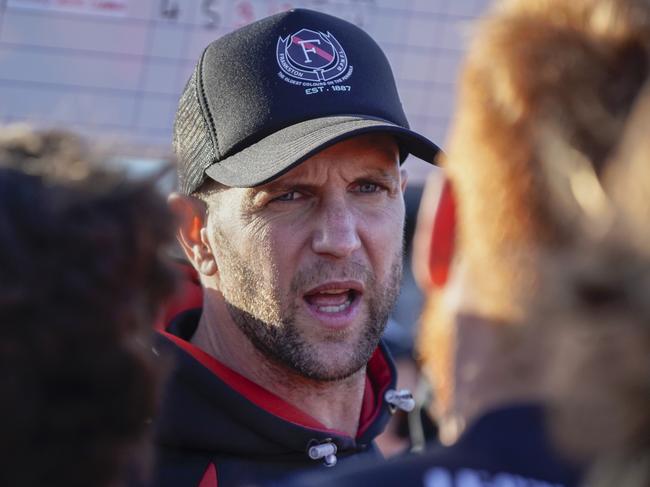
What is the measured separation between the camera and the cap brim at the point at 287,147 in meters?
2.47

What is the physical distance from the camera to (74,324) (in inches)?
46.0

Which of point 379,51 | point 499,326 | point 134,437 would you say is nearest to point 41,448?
point 134,437

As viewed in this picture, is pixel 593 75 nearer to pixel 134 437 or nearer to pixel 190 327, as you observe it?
pixel 134 437

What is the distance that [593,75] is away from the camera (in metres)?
1.29

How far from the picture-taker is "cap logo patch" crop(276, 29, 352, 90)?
261 cm

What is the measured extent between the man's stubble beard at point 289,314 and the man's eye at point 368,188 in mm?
206

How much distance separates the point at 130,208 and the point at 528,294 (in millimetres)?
502

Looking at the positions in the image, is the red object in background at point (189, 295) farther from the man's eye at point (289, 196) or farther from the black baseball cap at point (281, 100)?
the man's eye at point (289, 196)

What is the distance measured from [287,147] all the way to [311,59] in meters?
0.27

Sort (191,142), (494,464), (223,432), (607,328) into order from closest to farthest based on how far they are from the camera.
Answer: (607,328), (494,464), (223,432), (191,142)

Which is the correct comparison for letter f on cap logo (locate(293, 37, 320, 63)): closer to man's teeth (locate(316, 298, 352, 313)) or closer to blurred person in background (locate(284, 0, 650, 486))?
man's teeth (locate(316, 298, 352, 313))

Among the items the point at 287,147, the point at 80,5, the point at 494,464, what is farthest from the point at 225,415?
the point at 80,5

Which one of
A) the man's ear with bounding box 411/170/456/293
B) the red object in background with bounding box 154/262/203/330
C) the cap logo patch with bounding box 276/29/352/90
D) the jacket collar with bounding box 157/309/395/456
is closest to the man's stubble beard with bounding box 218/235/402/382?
the jacket collar with bounding box 157/309/395/456

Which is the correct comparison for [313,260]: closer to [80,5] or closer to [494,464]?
[494,464]
